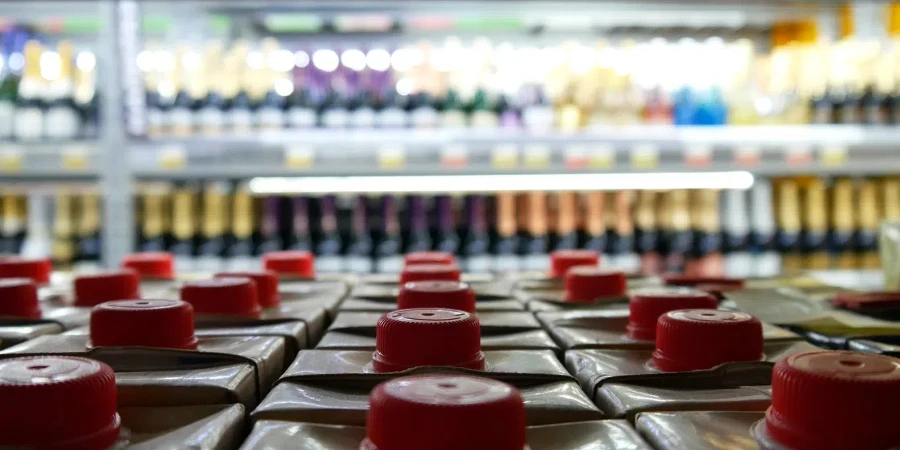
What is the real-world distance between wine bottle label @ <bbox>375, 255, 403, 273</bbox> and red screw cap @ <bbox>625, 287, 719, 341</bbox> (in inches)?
55.2

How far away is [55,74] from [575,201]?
1.74 m

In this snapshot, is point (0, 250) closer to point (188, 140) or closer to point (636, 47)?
point (188, 140)

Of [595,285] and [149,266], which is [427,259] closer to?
[595,285]

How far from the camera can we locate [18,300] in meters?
0.87

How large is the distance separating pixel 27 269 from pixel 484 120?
148 cm

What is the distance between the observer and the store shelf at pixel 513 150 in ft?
7.04

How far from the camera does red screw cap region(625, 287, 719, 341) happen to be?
755 mm

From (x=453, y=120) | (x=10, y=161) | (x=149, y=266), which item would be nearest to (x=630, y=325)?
(x=149, y=266)

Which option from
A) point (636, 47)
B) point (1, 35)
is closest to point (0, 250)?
point (1, 35)

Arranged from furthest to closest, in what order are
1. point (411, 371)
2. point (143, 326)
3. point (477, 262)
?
point (477, 262)
point (143, 326)
point (411, 371)

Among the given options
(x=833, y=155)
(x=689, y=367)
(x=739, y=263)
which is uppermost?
(x=833, y=155)

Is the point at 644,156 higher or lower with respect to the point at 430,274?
higher

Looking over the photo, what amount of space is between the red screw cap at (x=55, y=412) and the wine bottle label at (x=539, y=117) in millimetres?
1952

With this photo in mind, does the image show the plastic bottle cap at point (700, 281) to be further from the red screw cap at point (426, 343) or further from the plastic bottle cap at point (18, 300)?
the plastic bottle cap at point (18, 300)
